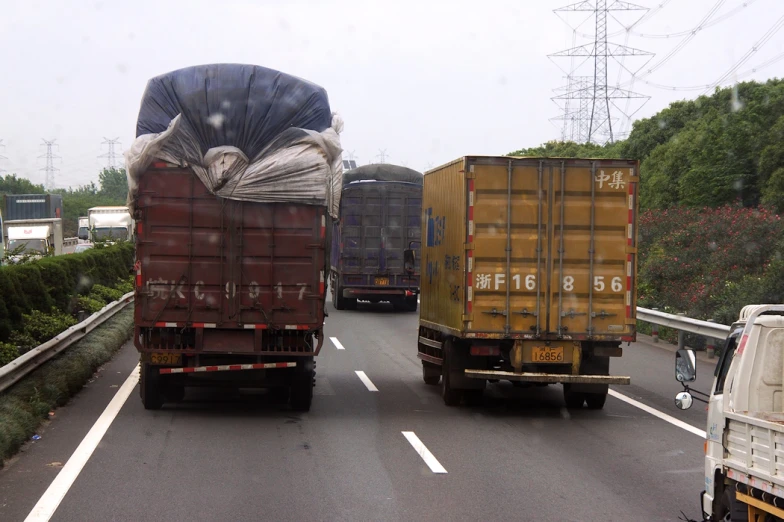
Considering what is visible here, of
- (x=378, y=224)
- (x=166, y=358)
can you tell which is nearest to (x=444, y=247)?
(x=166, y=358)

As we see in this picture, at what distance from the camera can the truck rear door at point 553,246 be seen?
13.0m

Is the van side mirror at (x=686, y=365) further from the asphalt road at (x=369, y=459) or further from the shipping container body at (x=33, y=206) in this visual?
the shipping container body at (x=33, y=206)

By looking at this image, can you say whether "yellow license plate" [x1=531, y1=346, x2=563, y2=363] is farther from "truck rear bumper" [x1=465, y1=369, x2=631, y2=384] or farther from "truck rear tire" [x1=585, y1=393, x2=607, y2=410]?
"truck rear tire" [x1=585, y1=393, x2=607, y2=410]

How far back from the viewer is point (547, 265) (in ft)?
43.0

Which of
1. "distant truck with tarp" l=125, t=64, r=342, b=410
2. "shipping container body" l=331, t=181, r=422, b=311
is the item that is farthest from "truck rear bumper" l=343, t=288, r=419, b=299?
"distant truck with tarp" l=125, t=64, r=342, b=410

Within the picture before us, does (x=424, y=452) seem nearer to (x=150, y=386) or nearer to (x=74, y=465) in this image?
(x=74, y=465)

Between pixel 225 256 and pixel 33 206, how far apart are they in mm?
48076

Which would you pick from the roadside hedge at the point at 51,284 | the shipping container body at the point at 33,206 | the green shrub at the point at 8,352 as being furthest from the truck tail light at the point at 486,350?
the shipping container body at the point at 33,206

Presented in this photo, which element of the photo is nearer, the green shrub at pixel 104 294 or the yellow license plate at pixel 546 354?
the yellow license plate at pixel 546 354

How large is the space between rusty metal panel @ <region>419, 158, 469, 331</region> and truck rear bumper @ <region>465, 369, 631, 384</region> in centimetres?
69

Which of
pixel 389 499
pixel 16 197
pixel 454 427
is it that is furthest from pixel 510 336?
pixel 16 197

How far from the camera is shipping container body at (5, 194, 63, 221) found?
56.3 m

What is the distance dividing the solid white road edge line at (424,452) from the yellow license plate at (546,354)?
2126 mm

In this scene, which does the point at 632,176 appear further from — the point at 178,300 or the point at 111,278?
the point at 111,278
